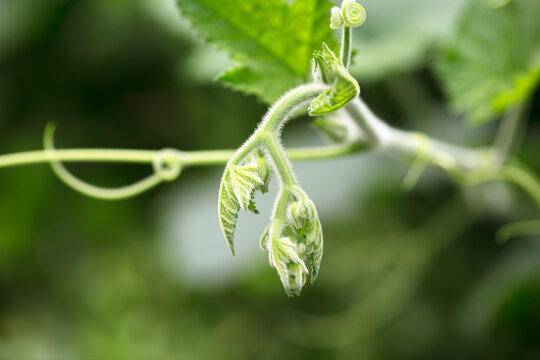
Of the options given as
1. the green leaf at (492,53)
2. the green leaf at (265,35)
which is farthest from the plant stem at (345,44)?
the green leaf at (492,53)

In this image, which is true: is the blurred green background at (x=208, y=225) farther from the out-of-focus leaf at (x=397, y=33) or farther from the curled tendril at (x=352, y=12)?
the curled tendril at (x=352, y=12)

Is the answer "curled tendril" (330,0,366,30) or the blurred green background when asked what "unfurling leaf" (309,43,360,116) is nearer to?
"curled tendril" (330,0,366,30)

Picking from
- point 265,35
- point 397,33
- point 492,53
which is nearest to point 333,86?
point 265,35

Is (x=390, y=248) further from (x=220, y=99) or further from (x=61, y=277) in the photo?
(x=61, y=277)

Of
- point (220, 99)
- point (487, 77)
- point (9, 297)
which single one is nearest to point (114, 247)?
point (9, 297)

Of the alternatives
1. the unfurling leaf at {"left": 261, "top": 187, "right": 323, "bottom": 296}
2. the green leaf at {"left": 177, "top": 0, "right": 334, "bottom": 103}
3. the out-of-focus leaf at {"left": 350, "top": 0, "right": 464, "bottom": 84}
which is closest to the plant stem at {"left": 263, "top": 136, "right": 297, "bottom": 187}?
the unfurling leaf at {"left": 261, "top": 187, "right": 323, "bottom": 296}

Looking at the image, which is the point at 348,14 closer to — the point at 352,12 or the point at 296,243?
the point at 352,12
